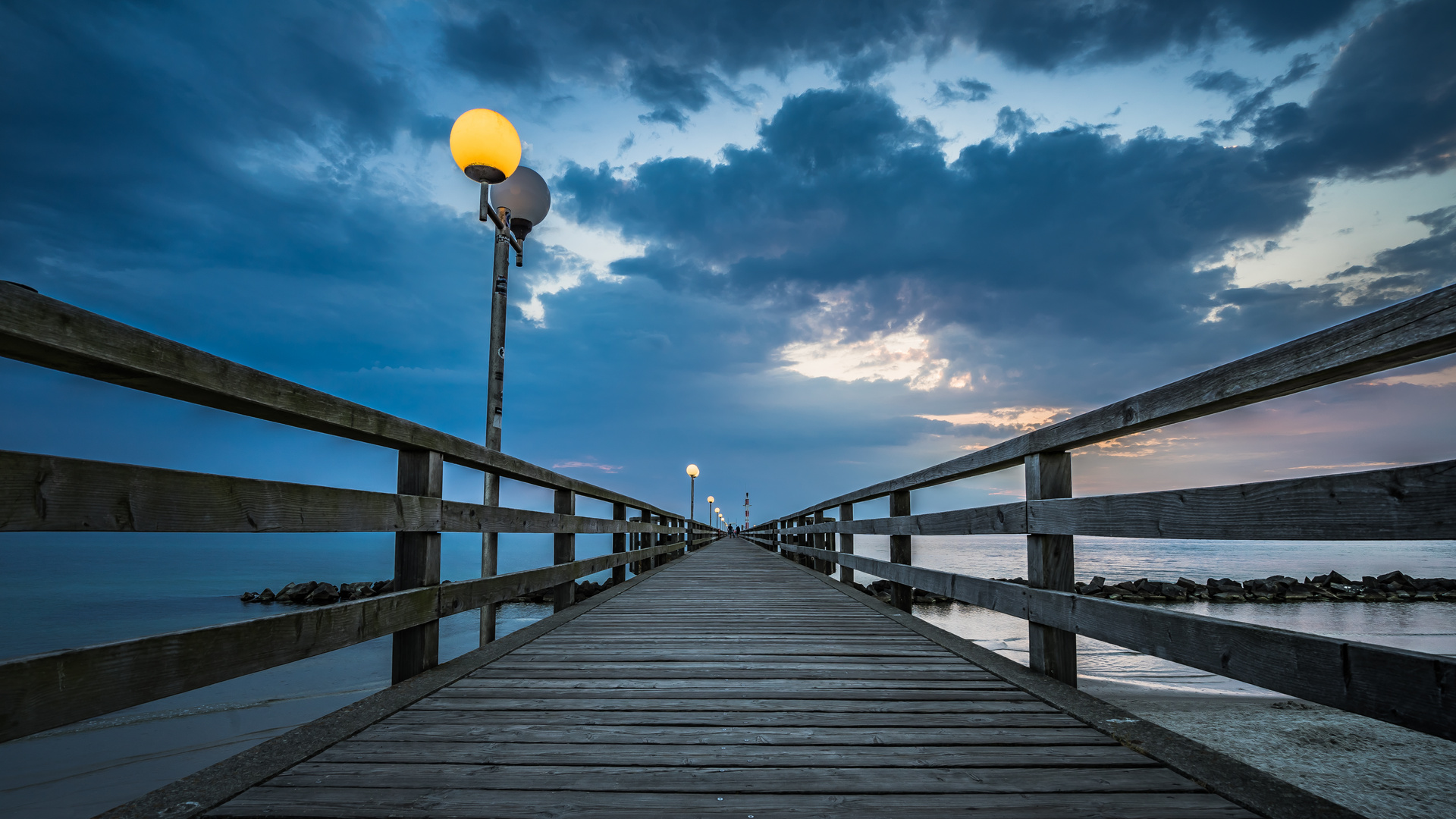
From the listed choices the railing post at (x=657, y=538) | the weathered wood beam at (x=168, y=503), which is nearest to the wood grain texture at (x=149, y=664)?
the weathered wood beam at (x=168, y=503)

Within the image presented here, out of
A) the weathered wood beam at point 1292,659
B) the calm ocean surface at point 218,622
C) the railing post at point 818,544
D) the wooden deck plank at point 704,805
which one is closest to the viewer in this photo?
the weathered wood beam at point 1292,659

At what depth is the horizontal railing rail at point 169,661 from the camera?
4.05ft

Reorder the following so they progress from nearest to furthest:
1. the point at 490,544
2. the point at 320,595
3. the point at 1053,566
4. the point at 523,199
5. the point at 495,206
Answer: the point at 1053,566, the point at 490,544, the point at 495,206, the point at 523,199, the point at 320,595

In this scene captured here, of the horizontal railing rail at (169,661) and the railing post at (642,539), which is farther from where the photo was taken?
the railing post at (642,539)

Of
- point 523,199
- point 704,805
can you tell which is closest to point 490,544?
point 704,805

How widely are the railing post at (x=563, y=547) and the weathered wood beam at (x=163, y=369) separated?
215cm

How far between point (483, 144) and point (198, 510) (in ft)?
12.2

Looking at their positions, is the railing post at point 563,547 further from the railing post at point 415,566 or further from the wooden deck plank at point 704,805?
the wooden deck plank at point 704,805

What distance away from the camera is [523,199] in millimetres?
6098

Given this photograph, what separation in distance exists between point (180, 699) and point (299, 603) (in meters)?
13.1

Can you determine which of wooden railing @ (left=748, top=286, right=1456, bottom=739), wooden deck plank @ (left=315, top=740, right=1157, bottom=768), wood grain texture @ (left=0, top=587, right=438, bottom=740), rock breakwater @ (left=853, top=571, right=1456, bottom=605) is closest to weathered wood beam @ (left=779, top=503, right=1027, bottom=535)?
wooden railing @ (left=748, top=286, right=1456, bottom=739)

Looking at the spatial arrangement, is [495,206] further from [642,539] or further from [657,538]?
[657,538]

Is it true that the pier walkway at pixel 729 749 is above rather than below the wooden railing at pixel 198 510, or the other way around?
below

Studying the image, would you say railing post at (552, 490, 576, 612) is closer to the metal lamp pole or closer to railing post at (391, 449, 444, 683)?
the metal lamp pole
